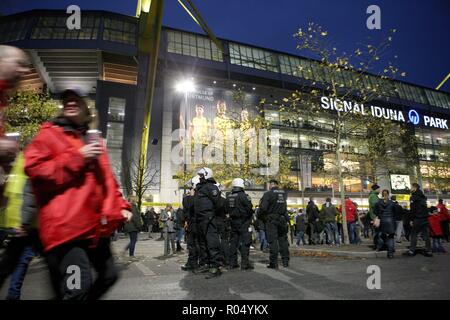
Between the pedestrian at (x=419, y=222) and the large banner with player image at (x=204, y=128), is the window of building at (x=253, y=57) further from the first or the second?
the pedestrian at (x=419, y=222)

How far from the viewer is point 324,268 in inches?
275

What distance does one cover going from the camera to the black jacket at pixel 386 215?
28.8 ft

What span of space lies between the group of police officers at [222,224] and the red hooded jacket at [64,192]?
453 cm

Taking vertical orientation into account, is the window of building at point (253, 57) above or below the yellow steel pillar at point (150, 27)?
above

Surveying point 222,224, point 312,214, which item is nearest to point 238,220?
point 222,224

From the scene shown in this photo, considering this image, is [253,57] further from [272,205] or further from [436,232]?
[272,205]

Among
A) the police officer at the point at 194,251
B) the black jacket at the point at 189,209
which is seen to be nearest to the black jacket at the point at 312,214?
the black jacket at the point at 189,209

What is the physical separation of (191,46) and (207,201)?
1525 inches

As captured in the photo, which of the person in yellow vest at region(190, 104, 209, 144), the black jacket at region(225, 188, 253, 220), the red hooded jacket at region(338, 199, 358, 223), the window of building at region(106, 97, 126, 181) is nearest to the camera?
the black jacket at region(225, 188, 253, 220)

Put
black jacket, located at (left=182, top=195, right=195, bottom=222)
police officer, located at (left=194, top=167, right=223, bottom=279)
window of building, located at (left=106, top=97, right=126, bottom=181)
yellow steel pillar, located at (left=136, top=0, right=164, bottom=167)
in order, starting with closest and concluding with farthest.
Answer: police officer, located at (left=194, top=167, right=223, bottom=279), black jacket, located at (left=182, top=195, right=195, bottom=222), yellow steel pillar, located at (left=136, top=0, right=164, bottom=167), window of building, located at (left=106, top=97, right=126, bottom=181)

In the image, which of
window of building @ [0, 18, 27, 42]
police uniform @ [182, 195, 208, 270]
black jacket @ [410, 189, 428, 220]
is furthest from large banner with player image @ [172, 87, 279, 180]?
window of building @ [0, 18, 27, 42]

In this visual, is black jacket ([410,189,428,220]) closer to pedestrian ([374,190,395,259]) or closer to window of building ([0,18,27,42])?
pedestrian ([374,190,395,259])

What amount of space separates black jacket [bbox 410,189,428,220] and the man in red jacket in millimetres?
9716

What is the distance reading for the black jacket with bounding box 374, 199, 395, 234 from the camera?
8.77m
